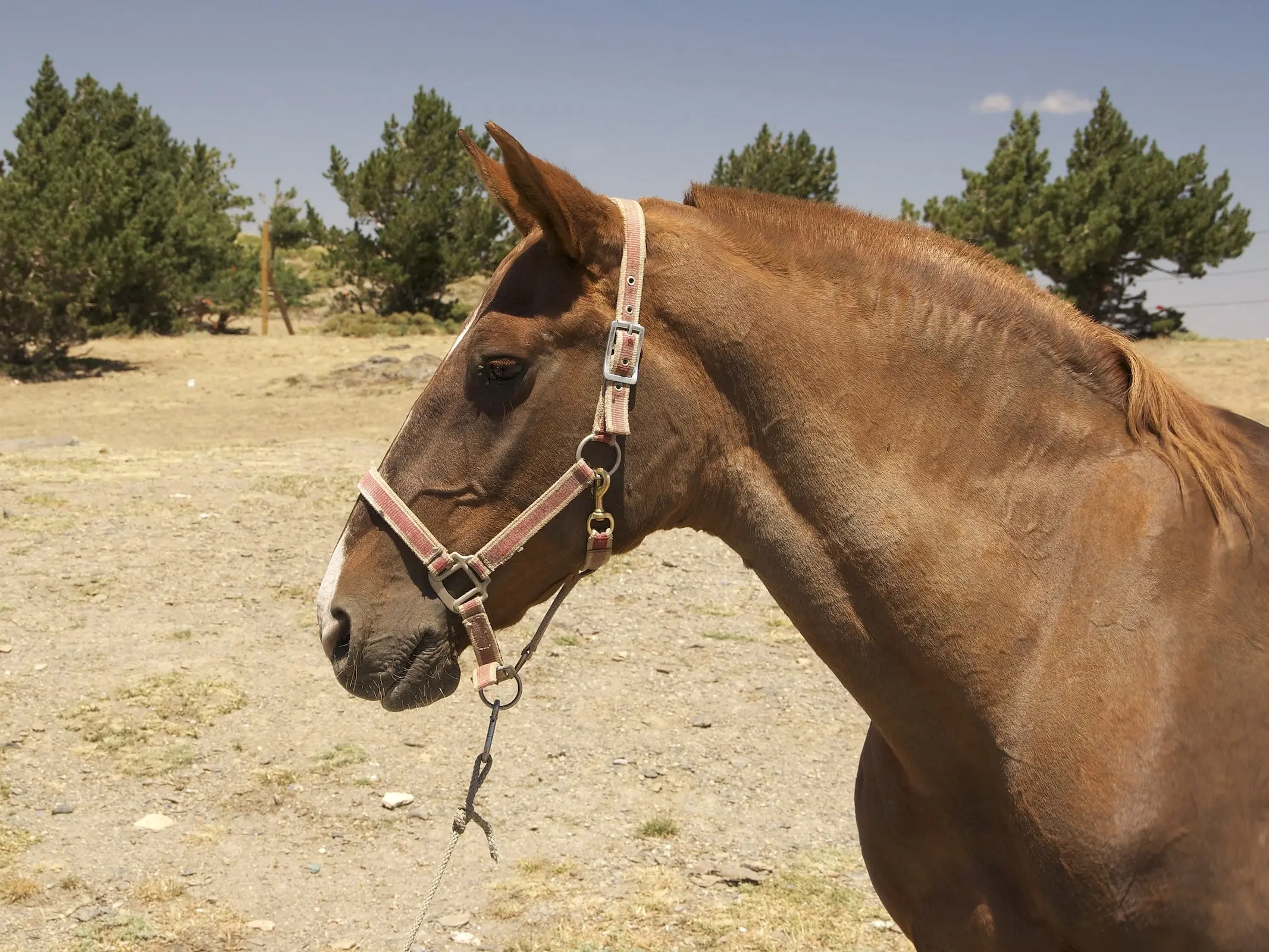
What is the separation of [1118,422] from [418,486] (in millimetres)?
1282

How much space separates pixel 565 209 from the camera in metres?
1.75

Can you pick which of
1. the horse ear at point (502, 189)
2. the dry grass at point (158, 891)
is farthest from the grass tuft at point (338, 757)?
the horse ear at point (502, 189)

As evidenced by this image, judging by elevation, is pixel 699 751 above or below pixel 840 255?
below

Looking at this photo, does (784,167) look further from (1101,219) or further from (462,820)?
(462,820)

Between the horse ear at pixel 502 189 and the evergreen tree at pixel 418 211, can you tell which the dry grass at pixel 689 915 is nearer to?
the horse ear at pixel 502 189

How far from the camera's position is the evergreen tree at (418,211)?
2550cm

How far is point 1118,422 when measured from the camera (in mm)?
Result: 1815

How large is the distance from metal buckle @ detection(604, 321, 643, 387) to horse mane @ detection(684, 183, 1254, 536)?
0.31m

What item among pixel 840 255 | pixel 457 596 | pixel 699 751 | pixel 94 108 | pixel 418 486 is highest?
pixel 94 108

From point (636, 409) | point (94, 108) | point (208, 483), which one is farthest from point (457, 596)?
point (94, 108)

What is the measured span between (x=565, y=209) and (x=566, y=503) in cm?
52

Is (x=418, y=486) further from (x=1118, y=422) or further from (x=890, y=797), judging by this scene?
(x=1118, y=422)

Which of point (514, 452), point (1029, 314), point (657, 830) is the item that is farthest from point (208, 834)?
point (1029, 314)

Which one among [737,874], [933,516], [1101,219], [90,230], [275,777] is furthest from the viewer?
[1101,219]
